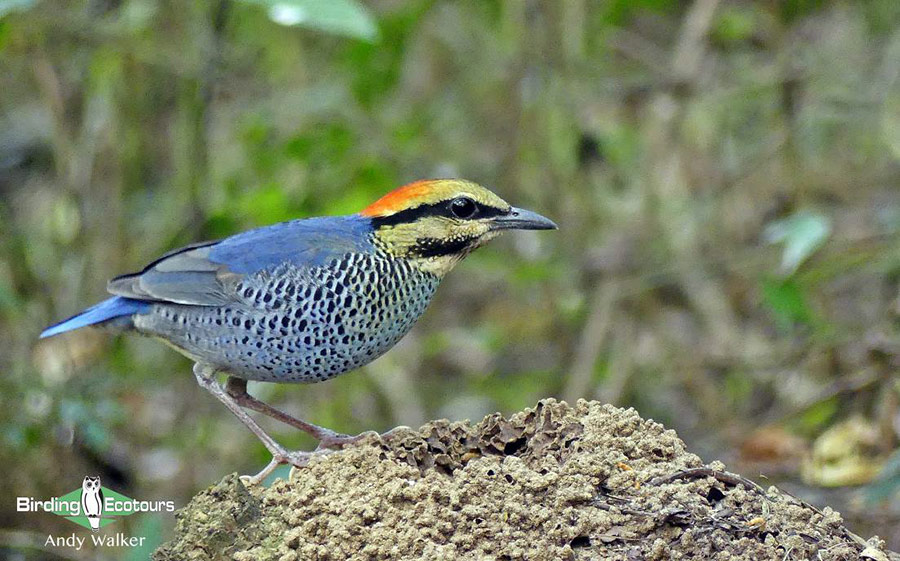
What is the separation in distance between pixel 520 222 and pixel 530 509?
1.90 m

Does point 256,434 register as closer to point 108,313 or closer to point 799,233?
point 108,313

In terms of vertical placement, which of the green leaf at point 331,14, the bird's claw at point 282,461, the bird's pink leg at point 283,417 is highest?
the green leaf at point 331,14

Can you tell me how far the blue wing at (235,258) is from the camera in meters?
4.93

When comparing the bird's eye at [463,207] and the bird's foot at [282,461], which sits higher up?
the bird's eye at [463,207]

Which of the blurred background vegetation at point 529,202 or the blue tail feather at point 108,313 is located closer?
the blue tail feather at point 108,313

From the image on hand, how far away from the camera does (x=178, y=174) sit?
328 inches

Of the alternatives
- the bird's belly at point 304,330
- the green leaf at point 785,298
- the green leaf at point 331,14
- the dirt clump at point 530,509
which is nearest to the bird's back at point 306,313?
the bird's belly at point 304,330

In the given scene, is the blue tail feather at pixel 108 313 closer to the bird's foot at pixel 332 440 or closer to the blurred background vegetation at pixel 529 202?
the bird's foot at pixel 332 440

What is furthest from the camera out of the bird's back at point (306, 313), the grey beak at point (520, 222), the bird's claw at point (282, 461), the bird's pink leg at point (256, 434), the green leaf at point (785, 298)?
the green leaf at point (785, 298)

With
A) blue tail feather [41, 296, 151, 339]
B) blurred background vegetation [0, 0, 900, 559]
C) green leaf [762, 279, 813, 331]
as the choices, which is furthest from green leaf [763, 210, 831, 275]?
blue tail feather [41, 296, 151, 339]

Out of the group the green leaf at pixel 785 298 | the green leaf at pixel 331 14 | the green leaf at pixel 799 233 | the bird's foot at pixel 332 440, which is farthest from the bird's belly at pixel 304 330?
the green leaf at pixel 785 298

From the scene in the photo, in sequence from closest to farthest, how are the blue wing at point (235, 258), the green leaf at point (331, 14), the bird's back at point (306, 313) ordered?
the green leaf at point (331, 14), the bird's back at point (306, 313), the blue wing at point (235, 258)

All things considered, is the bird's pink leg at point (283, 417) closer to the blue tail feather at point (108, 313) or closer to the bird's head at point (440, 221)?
the blue tail feather at point (108, 313)

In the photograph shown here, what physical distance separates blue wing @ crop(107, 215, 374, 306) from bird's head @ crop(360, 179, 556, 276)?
0.12 meters
